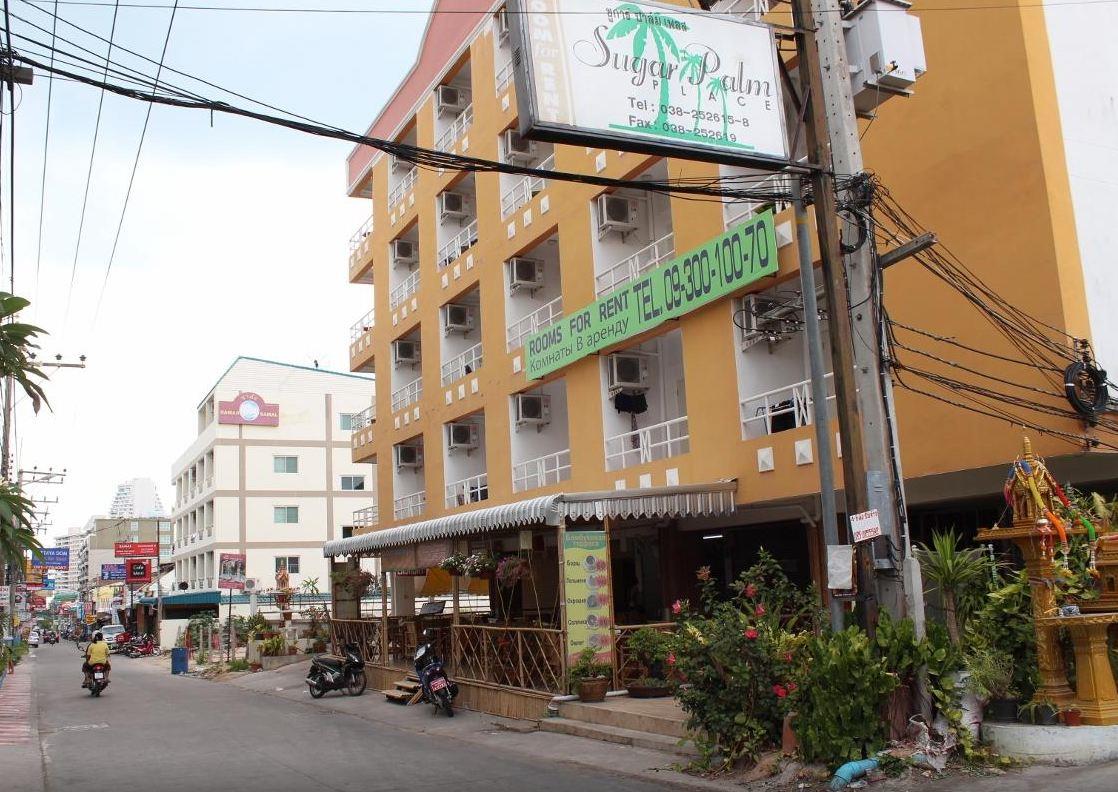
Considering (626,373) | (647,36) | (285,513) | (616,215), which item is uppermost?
(616,215)

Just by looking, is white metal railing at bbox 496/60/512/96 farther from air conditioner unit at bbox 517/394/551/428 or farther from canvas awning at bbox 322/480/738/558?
canvas awning at bbox 322/480/738/558

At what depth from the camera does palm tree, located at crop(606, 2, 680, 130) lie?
9703 mm

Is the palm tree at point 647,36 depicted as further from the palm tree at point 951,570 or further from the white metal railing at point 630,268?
the white metal railing at point 630,268

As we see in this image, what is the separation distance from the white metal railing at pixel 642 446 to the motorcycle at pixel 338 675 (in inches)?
295

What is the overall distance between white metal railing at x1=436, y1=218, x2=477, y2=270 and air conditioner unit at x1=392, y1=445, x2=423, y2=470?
20.5 ft

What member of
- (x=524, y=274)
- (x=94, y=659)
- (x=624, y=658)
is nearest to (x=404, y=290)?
(x=524, y=274)

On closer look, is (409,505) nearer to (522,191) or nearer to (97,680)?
(97,680)

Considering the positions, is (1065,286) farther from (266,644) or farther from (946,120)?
(266,644)

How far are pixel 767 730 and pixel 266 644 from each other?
25426 mm

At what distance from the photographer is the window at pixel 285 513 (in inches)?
2397

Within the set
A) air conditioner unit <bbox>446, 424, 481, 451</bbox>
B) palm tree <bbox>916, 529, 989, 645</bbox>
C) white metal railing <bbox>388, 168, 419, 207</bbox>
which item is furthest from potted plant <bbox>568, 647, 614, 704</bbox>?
white metal railing <bbox>388, 168, 419, 207</bbox>

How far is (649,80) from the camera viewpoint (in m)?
9.78

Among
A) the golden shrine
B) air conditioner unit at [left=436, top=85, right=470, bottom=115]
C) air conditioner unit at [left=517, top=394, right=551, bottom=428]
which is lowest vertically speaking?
the golden shrine

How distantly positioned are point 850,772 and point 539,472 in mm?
13947
